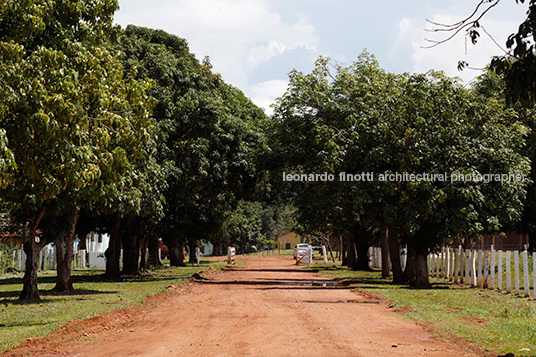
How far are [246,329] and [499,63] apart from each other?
6896mm

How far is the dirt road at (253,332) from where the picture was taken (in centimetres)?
1010

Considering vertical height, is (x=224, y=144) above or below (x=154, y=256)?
above

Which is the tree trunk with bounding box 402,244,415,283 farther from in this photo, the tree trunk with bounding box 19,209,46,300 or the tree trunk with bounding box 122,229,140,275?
the tree trunk with bounding box 122,229,140,275

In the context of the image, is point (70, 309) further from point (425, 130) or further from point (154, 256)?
point (154, 256)

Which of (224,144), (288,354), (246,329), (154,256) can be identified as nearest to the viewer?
(288,354)

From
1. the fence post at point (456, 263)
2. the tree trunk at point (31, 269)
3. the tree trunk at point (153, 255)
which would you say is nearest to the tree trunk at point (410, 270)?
the fence post at point (456, 263)

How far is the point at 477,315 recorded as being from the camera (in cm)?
1477

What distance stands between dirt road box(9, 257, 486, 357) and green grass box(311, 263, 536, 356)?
1.84 ft

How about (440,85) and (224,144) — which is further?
(224,144)

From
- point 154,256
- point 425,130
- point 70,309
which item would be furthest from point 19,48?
point 154,256

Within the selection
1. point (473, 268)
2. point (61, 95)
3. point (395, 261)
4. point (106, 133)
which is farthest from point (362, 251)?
point (61, 95)

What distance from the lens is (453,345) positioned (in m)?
10.6

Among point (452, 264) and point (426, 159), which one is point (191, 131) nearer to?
point (426, 159)

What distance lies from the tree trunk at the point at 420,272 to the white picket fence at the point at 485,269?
5.29 ft
